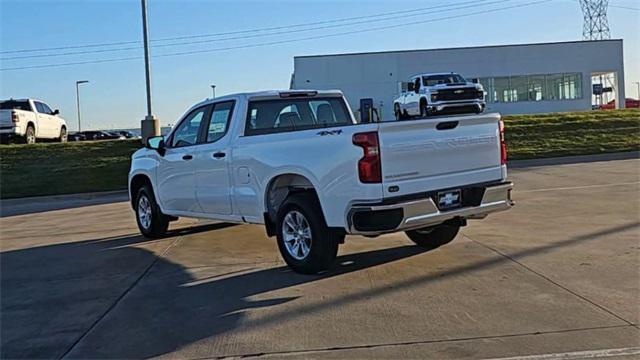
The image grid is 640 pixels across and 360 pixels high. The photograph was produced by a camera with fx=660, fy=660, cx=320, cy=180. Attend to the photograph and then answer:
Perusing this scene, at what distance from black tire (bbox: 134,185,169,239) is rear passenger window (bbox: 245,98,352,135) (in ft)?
9.04

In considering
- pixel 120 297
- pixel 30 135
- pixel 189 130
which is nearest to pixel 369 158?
pixel 120 297

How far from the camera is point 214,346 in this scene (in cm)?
511

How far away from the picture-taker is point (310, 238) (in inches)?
281

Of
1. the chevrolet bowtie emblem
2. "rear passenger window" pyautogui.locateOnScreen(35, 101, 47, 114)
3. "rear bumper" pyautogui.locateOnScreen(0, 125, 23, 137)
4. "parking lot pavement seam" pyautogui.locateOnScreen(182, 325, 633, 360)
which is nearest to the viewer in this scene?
"parking lot pavement seam" pyautogui.locateOnScreen(182, 325, 633, 360)

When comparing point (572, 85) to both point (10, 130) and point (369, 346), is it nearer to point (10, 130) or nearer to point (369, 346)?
point (10, 130)

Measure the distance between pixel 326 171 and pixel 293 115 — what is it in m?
1.99

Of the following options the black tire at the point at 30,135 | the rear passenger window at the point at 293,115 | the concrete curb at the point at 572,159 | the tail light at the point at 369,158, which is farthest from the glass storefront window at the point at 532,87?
the tail light at the point at 369,158

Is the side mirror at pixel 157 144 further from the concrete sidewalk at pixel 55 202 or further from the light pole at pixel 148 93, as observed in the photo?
the light pole at pixel 148 93

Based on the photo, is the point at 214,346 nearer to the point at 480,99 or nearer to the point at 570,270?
the point at 570,270

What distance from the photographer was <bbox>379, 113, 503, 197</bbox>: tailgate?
650 cm

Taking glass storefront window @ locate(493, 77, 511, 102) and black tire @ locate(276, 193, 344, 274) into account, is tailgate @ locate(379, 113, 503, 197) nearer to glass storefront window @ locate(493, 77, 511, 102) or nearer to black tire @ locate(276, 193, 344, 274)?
black tire @ locate(276, 193, 344, 274)

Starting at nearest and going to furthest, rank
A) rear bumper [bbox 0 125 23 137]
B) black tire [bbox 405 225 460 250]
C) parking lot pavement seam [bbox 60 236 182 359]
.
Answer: parking lot pavement seam [bbox 60 236 182 359] → black tire [bbox 405 225 460 250] → rear bumper [bbox 0 125 23 137]

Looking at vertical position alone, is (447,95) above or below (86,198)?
above

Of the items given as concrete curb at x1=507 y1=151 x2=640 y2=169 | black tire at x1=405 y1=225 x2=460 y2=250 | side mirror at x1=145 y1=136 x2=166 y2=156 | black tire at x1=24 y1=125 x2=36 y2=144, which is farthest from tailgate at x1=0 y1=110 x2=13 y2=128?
black tire at x1=405 y1=225 x2=460 y2=250
